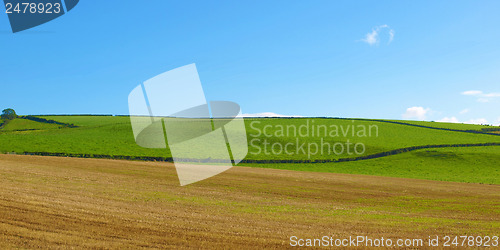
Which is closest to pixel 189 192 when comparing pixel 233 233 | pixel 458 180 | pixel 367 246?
pixel 233 233

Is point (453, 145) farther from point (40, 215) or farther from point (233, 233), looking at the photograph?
point (40, 215)

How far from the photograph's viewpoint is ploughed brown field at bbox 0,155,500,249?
1366 cm

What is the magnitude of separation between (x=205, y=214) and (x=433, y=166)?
181ft

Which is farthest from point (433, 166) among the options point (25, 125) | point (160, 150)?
point (25, 125)

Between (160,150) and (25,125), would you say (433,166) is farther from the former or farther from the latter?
(25,125)

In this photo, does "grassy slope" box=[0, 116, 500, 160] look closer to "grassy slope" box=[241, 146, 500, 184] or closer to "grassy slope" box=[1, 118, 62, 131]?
"grassy slope" box=[241, 146, 500, 184]

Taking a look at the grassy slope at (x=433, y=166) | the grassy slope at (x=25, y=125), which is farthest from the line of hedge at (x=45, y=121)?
the grassy slope at (x=433, y=166)

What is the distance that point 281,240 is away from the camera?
554 inches

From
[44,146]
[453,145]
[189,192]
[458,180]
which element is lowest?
[453,145]

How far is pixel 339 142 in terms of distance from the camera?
75.8m

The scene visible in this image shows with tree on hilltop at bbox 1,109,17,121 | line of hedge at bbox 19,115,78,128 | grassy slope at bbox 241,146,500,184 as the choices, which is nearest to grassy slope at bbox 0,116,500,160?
line of hedge at bbox 19,115,78,128

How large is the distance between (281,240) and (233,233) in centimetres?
209

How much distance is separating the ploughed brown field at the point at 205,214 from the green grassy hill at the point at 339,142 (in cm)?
2722

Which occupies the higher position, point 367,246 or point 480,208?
point 367,246
